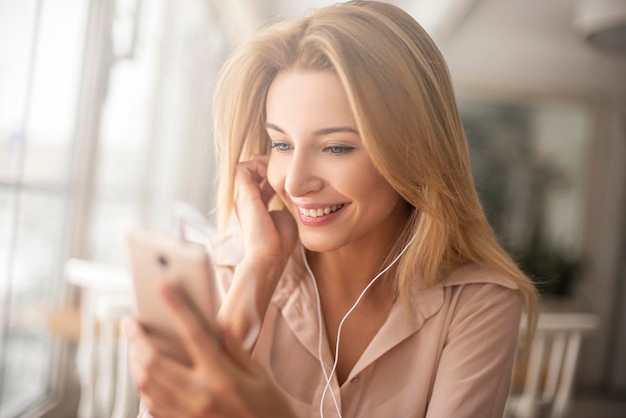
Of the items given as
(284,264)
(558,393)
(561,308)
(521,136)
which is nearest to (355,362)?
(284,264)

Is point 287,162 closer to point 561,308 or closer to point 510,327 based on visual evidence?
point 510,327

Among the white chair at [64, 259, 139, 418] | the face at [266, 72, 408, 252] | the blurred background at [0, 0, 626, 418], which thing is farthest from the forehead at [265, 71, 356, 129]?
the white chair at [64, 259, 139, 418]

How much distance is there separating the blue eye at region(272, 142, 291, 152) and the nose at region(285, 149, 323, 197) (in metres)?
0.02

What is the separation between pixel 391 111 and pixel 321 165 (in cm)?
7

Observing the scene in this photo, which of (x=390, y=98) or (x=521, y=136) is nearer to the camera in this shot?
(x=390, y=98)

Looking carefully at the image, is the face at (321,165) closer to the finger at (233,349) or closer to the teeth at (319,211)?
the teeth at (319,211)

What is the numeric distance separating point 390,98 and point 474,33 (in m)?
0.77

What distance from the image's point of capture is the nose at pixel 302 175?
45 centimetres

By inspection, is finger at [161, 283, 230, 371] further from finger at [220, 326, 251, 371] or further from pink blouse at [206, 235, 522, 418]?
pink blouse at [206, 235, 522, 418]

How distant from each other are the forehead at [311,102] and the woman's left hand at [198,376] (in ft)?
0.60

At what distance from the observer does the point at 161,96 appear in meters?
0.99

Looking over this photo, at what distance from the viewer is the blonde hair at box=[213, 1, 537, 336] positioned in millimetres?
443

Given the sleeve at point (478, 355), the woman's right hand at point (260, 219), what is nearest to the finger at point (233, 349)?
the woman's right hand at point (260, 219)

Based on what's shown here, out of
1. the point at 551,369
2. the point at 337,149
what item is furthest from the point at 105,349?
the point at 551,369
